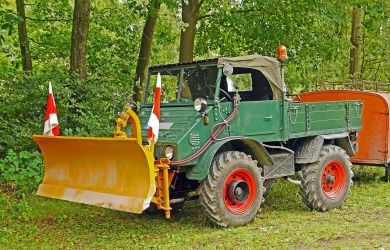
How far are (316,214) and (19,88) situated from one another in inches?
232

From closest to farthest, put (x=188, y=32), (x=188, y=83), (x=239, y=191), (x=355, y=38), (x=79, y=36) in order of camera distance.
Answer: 1. (x=239, y=191)
2. (x=188, y=83)
3. (x=79, y=36)
4. (x=188, y=32)
5. (x=355, y=38)

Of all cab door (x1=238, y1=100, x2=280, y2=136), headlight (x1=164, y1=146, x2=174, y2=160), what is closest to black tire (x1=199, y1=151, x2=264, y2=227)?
cab door (x1=238, y1=100, x2=280, y2=136)

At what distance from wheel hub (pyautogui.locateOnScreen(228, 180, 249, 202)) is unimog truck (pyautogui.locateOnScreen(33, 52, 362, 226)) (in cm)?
1

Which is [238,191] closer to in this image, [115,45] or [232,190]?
[232,190]

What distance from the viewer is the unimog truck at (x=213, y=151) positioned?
666 centimetres

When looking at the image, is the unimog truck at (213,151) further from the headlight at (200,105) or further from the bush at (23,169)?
the bush at (23,169)

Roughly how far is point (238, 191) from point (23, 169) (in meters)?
3.83

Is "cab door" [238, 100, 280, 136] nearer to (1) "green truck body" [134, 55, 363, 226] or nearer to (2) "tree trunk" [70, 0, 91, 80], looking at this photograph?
(1) "green truck body" [134, 55, 363, 226]

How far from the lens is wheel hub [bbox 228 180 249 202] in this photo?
283 inches

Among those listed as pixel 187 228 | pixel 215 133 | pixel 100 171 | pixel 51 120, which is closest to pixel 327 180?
pixel 215 133

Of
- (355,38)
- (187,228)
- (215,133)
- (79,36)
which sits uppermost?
(355,38)

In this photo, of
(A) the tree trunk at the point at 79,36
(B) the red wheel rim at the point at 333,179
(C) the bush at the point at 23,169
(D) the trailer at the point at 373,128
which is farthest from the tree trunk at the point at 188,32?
(B) the red wheel rim at the point at 333,179

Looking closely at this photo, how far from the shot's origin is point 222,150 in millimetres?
7434

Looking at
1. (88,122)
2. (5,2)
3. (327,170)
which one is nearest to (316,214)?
(327,170)
